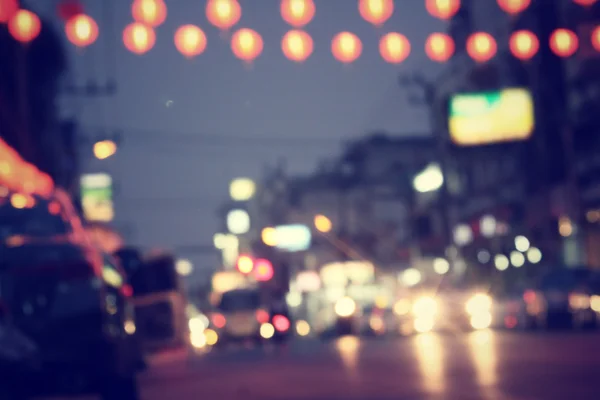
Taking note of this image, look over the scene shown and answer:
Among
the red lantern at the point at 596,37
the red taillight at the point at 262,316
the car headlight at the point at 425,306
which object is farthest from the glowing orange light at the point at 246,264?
the red lantern at the point at 596,37

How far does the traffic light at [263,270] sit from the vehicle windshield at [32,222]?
4692 centimetres

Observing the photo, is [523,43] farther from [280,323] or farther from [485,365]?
[280,323]

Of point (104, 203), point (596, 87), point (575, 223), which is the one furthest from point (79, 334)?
point (104, 203)

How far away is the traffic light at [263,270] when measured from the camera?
60812mm

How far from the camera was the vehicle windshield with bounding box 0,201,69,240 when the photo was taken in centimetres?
1310

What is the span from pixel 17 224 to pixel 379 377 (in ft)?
18.5

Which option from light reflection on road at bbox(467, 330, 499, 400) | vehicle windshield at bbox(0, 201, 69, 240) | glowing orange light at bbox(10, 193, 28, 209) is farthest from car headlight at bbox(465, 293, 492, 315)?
vehicle windshield at bbox(0, 201, 69, 240)

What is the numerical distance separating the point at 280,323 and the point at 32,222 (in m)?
23.4

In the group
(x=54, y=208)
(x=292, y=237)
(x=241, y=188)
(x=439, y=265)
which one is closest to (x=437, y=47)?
(x=54, y=208)

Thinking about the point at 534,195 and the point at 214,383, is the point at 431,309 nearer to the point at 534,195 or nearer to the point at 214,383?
the point at 214,383

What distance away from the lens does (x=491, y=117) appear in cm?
4656

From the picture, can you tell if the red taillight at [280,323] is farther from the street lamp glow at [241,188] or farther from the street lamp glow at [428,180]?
the street lamp glow at [241,188]

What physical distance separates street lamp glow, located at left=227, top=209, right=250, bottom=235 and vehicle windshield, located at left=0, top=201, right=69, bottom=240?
144m

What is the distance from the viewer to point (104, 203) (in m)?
73.5
